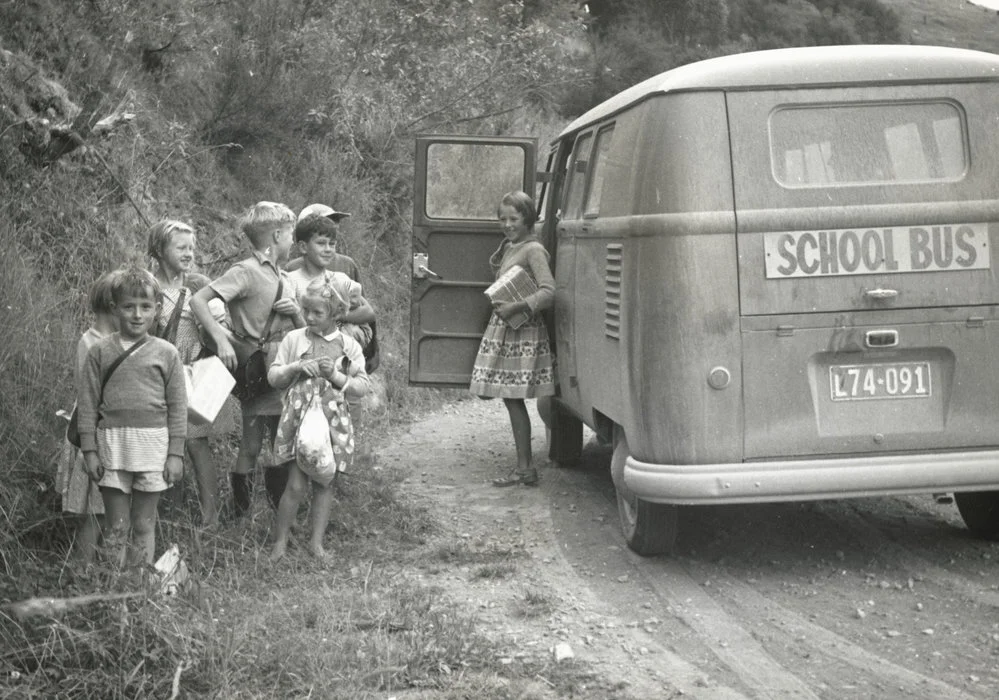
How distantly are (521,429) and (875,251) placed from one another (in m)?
3.08

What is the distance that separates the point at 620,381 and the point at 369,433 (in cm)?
401

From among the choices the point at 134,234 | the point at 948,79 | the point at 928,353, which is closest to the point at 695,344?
the point at 928,353

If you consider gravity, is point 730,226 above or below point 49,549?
above

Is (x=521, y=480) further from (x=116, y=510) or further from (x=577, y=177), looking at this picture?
(x=116, y=510)

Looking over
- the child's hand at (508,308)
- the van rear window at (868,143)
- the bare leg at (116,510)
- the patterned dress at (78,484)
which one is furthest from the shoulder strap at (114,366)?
the child's hand at (508,308)

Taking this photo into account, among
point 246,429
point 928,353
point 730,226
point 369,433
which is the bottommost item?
point 369,433

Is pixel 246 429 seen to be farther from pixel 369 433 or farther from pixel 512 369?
pixel 369 433

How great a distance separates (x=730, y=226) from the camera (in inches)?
199

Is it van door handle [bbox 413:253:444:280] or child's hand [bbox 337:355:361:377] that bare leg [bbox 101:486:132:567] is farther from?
van door handle [bbox 413:253:444:280]

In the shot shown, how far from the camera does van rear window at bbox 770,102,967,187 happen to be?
5.14m

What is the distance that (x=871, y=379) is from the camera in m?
5.13

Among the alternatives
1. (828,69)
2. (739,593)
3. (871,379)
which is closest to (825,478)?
(871,379)

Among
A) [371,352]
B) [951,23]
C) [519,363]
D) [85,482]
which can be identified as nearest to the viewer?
[85,482]

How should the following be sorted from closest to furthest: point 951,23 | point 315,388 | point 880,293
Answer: point 880,293 < point 315,388 < point 951,23
